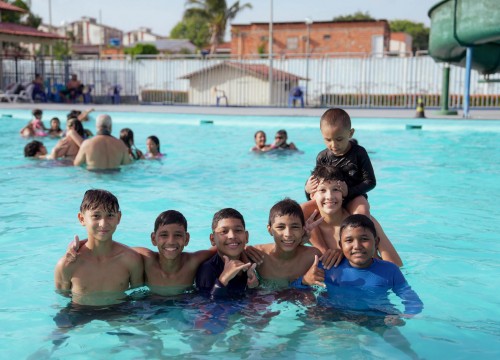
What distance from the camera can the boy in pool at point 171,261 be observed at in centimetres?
384

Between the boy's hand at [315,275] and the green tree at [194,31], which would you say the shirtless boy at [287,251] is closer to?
the boy's hand at [315,275]

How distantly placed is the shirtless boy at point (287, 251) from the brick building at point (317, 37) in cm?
4316

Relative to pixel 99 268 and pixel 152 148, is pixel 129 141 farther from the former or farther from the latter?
pixel 99 268

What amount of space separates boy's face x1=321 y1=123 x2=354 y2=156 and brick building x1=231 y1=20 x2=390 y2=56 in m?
42.5

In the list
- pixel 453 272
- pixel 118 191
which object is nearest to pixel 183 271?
pixel 453 272

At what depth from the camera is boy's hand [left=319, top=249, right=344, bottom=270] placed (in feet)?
13.1

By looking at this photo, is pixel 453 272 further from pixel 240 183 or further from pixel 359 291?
pixel 240 183

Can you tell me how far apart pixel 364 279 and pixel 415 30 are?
90788mm

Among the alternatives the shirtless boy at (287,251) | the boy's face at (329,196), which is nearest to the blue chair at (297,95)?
the boy's face at (329,196)

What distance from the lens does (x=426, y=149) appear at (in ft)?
42.7

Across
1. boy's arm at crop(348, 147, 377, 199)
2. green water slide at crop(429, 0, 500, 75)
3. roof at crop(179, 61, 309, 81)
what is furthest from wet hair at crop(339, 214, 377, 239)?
roof at crop(179, 61, 309, 81)

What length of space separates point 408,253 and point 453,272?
1.94ft

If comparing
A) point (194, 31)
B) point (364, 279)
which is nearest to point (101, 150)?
point (364, 279)

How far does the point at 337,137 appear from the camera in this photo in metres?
4.57
